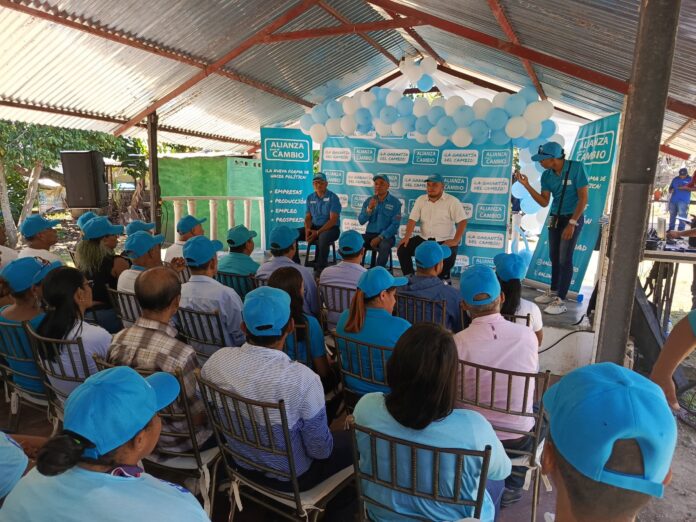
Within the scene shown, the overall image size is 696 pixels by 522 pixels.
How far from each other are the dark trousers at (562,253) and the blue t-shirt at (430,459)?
3.44 meters

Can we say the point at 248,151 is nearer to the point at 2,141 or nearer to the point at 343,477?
the point at 2,141

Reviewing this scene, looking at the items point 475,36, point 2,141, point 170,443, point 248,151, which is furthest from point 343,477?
point 2,141

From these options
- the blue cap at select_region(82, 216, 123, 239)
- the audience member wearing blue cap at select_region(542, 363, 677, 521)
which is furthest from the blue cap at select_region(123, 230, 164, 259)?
the audience member wearing blue cap at select_region(542, 363, 677, 521)

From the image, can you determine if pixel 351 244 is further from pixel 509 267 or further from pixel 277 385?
pixel 277 385

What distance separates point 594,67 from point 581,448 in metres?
5.11

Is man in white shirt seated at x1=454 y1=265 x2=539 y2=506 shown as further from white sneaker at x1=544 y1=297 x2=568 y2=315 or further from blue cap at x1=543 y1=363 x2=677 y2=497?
white sneaker at x1=544 y1=297 x2=568 y2=315

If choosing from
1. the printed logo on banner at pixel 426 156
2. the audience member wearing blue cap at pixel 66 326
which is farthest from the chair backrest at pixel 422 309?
the printed logo on banner at pixel 426 156

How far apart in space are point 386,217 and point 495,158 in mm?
1846

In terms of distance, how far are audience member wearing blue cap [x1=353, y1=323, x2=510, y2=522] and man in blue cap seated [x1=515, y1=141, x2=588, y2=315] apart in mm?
3357

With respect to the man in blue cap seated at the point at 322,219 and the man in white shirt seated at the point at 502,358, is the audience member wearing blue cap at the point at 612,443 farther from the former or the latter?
the man in blue cap seated at the point at 322,219

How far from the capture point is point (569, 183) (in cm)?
434

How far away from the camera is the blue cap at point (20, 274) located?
243 cm

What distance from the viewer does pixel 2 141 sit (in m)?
11.4

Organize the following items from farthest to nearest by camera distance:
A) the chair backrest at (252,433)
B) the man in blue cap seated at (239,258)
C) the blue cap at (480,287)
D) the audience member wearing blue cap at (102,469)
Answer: the man in blue cap seated at (239,258) → the blue cap at (480,287) → the chair backrest at (252,433) → the audience member wearing blue cap at (102,469)
